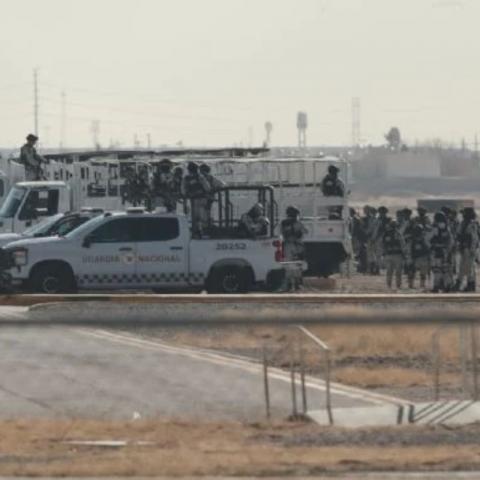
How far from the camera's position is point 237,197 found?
Result: 31906 millimetres

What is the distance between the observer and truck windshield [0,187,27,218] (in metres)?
32.9

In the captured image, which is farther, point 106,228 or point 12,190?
point 12,190

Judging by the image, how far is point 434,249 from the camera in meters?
29.5

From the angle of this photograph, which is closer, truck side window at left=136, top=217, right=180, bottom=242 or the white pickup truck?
the white pickup truck

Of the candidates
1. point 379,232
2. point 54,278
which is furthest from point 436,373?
point 379,232

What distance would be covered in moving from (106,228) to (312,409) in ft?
50.6

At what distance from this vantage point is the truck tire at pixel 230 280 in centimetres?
2733

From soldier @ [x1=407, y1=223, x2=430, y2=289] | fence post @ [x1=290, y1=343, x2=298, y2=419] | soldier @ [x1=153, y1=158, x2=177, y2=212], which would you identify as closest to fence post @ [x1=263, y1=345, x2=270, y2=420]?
fence post @ [x1=290, y1=343, x2=298, y2=419]

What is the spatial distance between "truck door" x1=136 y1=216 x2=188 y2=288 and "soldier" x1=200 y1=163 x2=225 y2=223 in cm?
210

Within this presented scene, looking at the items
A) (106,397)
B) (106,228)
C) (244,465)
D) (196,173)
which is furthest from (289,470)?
(196,173)

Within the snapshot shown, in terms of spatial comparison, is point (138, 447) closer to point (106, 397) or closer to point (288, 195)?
point (106, 397)

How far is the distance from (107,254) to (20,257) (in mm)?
1452

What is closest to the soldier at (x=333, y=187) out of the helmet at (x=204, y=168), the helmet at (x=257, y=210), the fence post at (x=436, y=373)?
the helmet at (x=204, y=168)

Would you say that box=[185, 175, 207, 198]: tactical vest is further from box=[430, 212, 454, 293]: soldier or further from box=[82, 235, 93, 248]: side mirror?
box=[430, 212, 454, 293]: soldier
